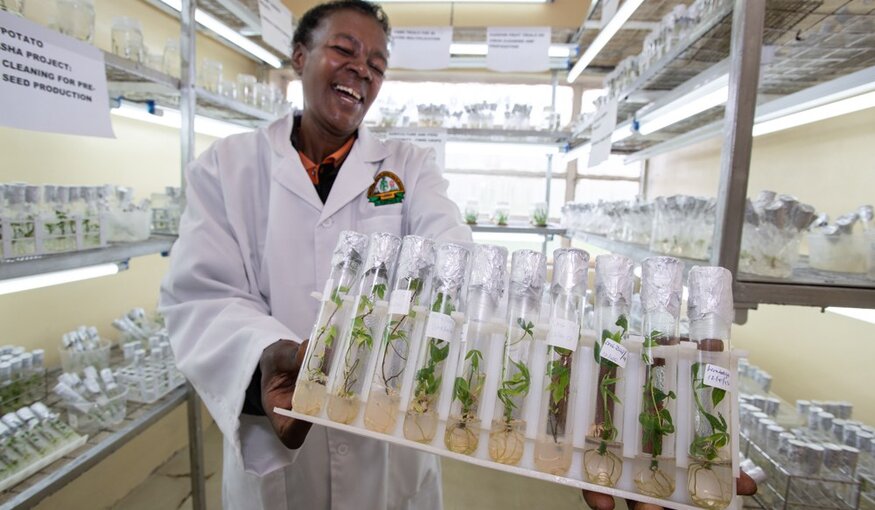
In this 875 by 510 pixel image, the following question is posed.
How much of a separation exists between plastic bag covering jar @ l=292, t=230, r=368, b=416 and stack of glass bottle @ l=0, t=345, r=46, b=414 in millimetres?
1444

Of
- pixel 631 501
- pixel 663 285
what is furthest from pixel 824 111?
pixel 631 501

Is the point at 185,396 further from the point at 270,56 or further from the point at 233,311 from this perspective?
the point at 270,56

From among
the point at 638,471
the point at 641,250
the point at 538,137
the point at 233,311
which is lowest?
the point at 638,471

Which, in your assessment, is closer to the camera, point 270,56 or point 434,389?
point 434,389

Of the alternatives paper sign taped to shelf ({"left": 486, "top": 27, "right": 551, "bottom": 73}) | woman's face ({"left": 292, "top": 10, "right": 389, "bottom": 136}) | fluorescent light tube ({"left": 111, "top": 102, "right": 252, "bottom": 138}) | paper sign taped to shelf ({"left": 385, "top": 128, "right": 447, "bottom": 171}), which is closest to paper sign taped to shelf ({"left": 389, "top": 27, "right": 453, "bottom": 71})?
paper sign taped to shelf ({"left": 486, "top": 27, "right": 551, "bottom": 73})

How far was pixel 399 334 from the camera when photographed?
2.60 feet

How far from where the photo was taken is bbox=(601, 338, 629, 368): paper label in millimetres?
711

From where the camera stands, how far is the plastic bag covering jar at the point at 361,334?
78cm

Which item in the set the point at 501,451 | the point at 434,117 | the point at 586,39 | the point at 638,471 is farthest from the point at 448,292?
the point at 586,39

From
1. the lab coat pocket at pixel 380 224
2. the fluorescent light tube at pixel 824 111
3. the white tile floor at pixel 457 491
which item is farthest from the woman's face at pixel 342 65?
the white tile floor at pixel 457 491

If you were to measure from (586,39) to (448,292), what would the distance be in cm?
268

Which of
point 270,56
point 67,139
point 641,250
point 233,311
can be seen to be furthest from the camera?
point 270,56

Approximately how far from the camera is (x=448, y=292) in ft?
2.60

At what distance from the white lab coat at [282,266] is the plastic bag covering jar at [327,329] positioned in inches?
8.0
